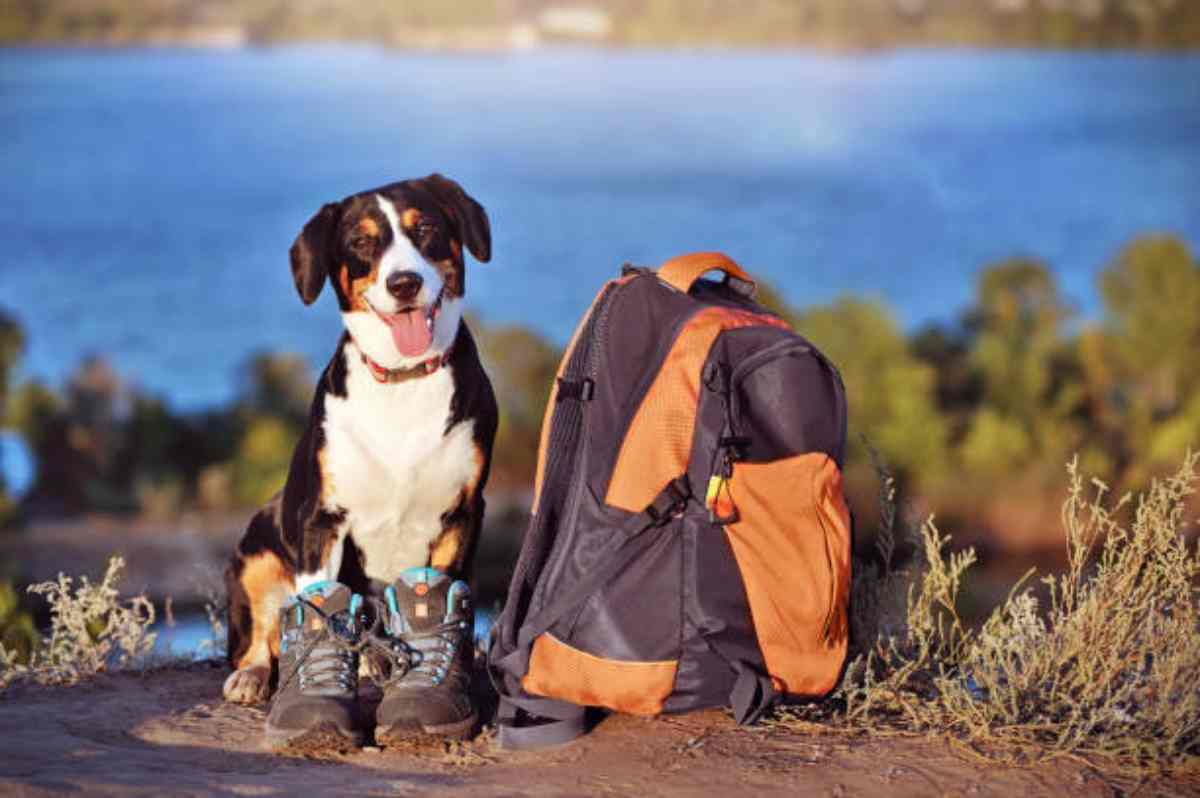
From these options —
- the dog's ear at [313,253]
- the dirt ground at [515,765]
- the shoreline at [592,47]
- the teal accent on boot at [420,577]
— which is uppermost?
the shoreline at [592,47]

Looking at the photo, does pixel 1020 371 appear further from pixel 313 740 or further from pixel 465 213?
pixel 313 740

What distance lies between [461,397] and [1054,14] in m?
8.81

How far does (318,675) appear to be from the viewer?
9.41ft

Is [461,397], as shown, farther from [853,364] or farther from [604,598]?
[853,364]

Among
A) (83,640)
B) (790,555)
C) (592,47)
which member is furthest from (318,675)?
(592,47)

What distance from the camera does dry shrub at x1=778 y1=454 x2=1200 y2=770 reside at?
109 inches

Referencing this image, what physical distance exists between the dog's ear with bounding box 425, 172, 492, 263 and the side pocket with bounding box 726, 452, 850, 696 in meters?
0.68

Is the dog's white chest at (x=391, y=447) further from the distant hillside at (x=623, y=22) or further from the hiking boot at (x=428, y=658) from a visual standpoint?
the distant hillside at (x=623, y=22)

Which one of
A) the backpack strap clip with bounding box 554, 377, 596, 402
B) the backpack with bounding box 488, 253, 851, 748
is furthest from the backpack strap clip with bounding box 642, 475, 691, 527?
the backpack strap clip with bounding box 554, 377, 596, 402

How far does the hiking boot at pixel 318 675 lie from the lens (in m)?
2.79

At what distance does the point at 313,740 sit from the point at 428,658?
0.27 metres

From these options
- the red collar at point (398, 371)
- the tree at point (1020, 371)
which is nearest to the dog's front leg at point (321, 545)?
the red collar at point (398, 371)

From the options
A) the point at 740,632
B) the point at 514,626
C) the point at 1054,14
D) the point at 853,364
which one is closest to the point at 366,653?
the point at 514,626

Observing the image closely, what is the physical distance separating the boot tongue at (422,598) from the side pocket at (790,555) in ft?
1.93
